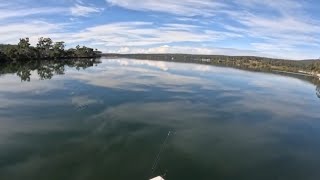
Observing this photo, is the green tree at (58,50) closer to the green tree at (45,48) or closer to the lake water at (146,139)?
the green tree at (45,48)

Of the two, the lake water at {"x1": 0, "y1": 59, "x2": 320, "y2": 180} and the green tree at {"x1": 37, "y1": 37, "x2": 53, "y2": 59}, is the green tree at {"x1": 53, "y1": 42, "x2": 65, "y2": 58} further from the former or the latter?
the lake water at {"x1": 0, "y1": 59, "x2": 320, "y2": 180}

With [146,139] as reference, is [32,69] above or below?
above

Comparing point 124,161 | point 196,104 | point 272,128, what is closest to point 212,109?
point 196,104

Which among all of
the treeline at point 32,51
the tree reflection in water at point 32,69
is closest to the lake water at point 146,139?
the tree reflection in water at point 32,69

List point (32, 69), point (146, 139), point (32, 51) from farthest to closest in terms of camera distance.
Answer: point (32, 51), point (32, 69), point (146, 139)

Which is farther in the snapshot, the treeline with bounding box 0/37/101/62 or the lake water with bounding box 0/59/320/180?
the treeline with bounding box 0/37/101/62

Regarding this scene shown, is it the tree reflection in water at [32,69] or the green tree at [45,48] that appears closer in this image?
the tree reflection in water at [32,69]

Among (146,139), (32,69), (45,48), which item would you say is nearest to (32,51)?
(45,48)

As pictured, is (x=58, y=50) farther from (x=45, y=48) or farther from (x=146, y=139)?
(x=146, y=139)

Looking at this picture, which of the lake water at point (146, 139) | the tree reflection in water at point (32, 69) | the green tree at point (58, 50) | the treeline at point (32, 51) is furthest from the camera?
the green tree at point (58, 50)

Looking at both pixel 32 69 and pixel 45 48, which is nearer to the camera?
pixel 32 69

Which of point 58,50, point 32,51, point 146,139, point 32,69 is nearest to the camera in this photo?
point 146,139

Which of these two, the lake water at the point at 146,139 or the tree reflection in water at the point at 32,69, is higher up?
the tree reflection in water at the point at 32,69

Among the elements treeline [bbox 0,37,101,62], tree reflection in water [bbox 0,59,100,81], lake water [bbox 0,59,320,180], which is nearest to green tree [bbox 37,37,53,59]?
treeline [bbox 0,37,101,62]
